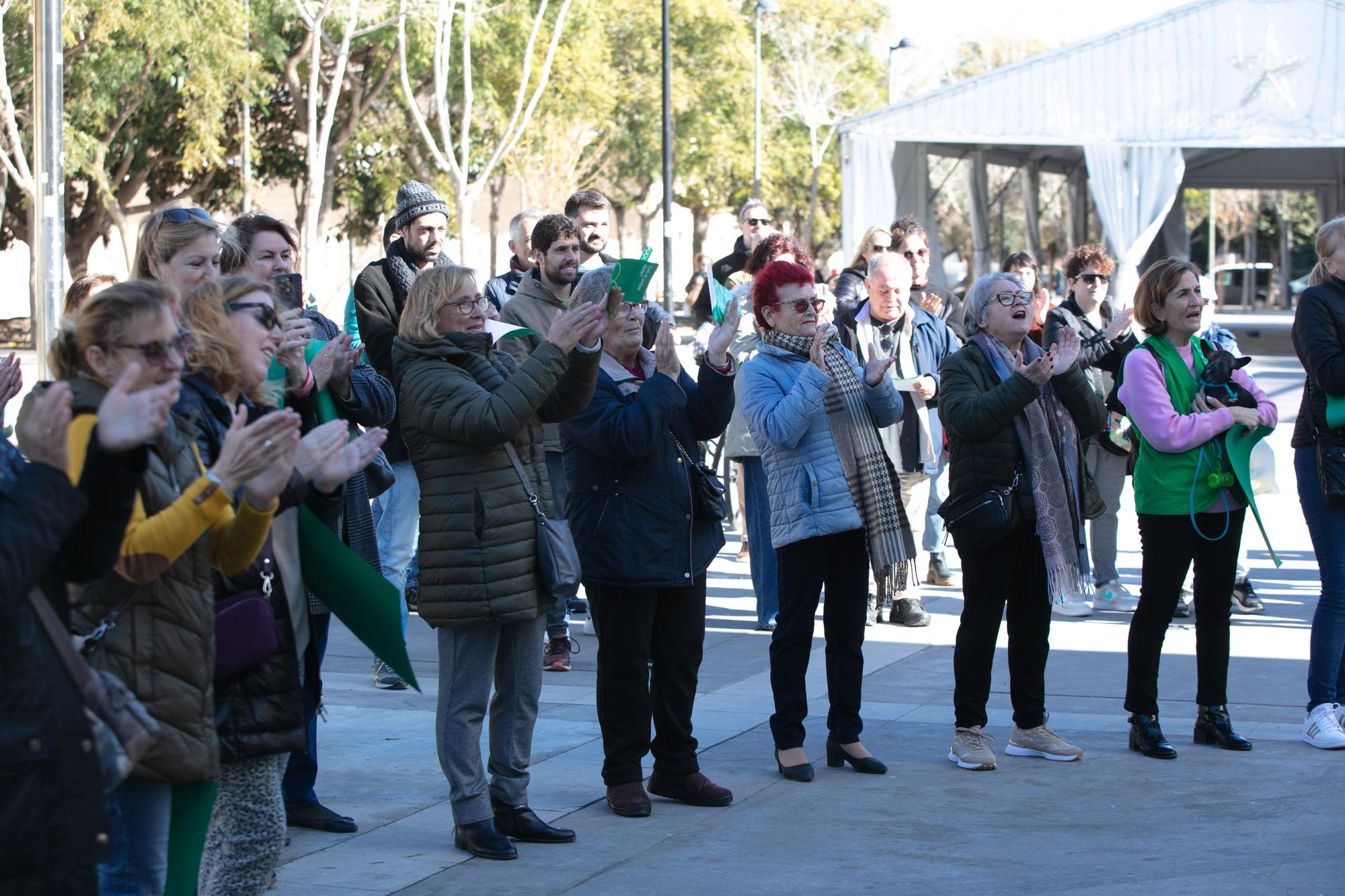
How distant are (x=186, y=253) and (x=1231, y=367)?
3.94m

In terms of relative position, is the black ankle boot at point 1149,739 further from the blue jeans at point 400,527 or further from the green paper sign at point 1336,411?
the blue jeans at point 400,527

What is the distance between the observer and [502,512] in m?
4.82

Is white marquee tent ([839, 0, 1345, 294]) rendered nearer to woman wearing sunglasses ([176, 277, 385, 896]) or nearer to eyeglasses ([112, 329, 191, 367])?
woman wearing sunglasses ([176, 277, 385, 896])

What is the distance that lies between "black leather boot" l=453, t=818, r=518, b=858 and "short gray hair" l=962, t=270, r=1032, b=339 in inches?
104

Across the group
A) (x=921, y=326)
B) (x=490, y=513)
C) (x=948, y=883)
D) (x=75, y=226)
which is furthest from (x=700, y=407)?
(x=75, y=226)

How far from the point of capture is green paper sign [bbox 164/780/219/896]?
134 inches

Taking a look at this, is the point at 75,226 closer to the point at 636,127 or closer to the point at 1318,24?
the point at 636,127

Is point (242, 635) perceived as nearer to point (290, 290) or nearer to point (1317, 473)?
point (290, 290)

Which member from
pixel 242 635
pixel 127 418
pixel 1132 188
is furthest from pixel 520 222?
pixel 1132 188

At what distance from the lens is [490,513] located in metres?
4.80

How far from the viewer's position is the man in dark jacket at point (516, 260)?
8.10 m

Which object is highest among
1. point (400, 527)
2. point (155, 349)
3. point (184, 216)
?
point (184, 216)

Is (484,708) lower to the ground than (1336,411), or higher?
lower

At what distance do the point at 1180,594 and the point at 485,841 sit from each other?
290 centimetres
